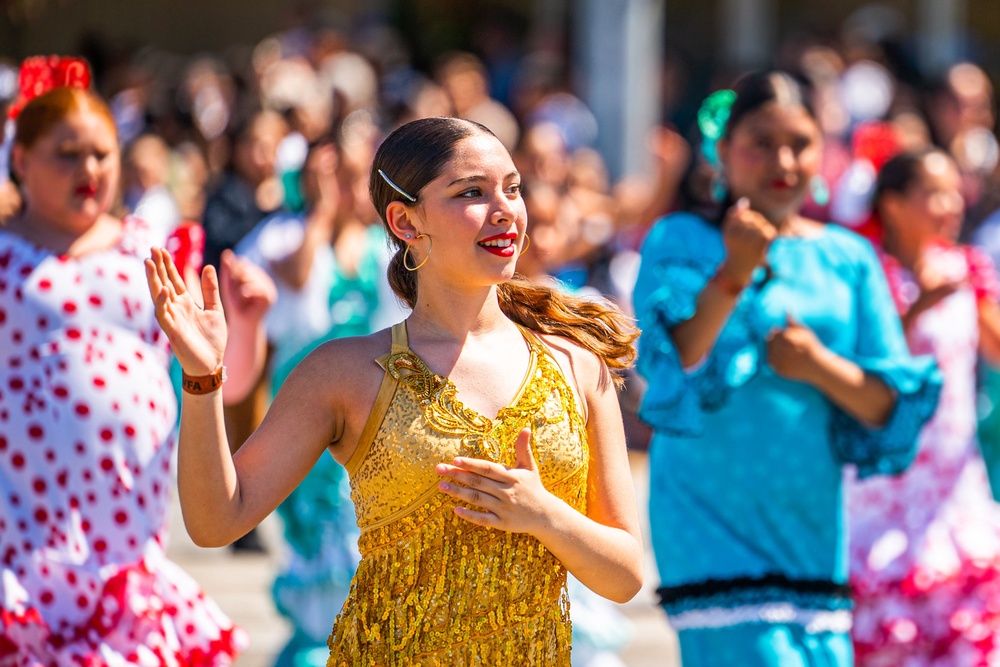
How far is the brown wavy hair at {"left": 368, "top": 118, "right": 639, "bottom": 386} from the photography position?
306 centimetres

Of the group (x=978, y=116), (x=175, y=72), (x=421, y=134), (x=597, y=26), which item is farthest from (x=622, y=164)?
(x=421, y=134)

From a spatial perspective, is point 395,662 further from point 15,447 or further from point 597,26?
point 597,26

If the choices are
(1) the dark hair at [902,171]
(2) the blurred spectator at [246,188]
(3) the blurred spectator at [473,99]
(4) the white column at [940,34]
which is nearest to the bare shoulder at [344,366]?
(1) the dark hair at [902,171]

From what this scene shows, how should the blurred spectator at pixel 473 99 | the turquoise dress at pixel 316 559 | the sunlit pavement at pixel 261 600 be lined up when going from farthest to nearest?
the blurred spectator at pixel 473 99, the sunlit pavement at pixel 261 600, the turquoise dress at pixel 316 559

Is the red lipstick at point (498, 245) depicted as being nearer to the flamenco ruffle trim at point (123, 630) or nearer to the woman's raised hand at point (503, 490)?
the woman's raised hand at point (503, 490)

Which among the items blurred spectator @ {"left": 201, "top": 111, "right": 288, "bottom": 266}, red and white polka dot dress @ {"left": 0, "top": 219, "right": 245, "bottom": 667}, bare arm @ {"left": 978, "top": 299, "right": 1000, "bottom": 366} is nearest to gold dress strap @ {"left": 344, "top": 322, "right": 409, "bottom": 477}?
red and white polka dot dress @ {"left": 0, "top": 219, "right": 245, "bottom": 667}

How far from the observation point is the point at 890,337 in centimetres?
446

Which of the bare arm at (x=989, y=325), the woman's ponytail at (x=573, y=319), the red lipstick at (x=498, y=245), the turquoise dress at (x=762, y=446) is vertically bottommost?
the red lipstick at (x=498, y=245)

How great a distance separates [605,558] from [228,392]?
1.57 m

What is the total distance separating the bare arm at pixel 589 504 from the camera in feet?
9.28

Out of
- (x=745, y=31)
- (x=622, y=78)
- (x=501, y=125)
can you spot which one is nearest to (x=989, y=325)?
(x=501, y=125)

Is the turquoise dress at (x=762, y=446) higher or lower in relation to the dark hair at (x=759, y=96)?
lower

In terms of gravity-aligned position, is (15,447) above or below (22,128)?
below

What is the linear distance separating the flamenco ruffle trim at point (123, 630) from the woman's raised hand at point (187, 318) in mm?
1588
